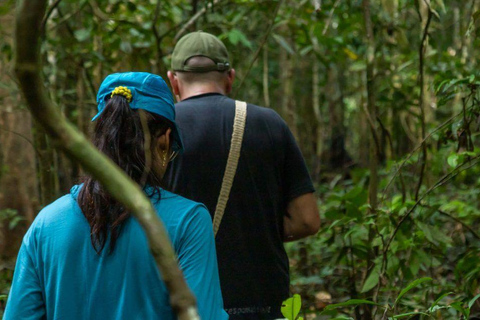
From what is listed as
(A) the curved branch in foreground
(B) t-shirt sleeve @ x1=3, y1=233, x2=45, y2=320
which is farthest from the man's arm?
(A) the curved branch in foreground

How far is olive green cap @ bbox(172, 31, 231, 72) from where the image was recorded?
8.55 feet

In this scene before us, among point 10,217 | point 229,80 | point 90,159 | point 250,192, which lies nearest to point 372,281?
point 250,192

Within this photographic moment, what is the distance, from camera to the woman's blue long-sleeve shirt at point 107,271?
4.71 ft

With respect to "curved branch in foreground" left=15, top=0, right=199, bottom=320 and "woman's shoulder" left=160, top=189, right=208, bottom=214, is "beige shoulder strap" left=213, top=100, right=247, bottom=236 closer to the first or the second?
"woman's shoulder" left=160, top=189, right=208, bottom=214

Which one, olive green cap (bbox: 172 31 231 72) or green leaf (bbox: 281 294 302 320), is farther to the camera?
olive green cap (bbox: 172 31 231 72)

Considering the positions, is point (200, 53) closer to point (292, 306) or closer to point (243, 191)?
point (243, 191)

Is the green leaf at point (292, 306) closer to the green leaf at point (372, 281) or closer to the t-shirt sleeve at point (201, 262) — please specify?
the t-shirt sleeve at point (201, 262)

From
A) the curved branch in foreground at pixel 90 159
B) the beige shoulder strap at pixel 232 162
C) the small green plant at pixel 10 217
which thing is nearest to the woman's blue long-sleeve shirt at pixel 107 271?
the curved branch in foreground at pixel 90 159

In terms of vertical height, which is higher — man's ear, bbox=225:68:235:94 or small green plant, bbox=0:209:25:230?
man's ear, bbox=225:68:235:94

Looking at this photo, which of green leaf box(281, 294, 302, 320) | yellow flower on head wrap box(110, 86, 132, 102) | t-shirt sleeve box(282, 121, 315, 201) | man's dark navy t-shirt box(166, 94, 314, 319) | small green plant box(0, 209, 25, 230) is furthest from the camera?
small green plant box(0, 209, 25, 230)

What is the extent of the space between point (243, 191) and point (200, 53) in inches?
23.8

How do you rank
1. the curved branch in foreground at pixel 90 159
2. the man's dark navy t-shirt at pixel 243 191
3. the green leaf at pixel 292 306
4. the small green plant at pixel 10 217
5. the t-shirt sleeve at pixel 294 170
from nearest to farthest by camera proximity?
the curved branch in foreground at pixel 90 159
the green leaf at pixel 292 306
the man's dark navy t-shirt at pixel 243 191
the t-shirt sleeve at pixel 294 170
the small green plant at pixel 10 217

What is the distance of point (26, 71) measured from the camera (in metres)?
0.65

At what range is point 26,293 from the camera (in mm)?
1488
